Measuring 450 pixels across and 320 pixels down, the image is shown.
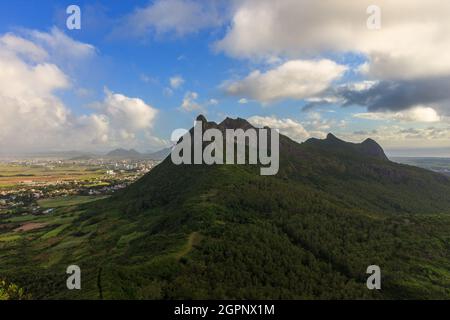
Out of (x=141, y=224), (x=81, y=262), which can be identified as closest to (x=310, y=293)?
(x=81, y=262)

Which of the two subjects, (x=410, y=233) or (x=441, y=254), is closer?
(x=441, y=254)

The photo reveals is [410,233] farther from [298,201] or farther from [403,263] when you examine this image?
[298,201]

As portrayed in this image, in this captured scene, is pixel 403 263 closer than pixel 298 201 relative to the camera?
Yes

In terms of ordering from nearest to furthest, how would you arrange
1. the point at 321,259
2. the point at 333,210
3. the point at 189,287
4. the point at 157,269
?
1. the point at 189,287
2. the point at 157,269
3. the point at 321,259
4. the point at 333,210

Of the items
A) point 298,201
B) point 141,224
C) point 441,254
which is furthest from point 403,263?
point 141,224

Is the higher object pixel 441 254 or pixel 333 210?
pixel 333 210
